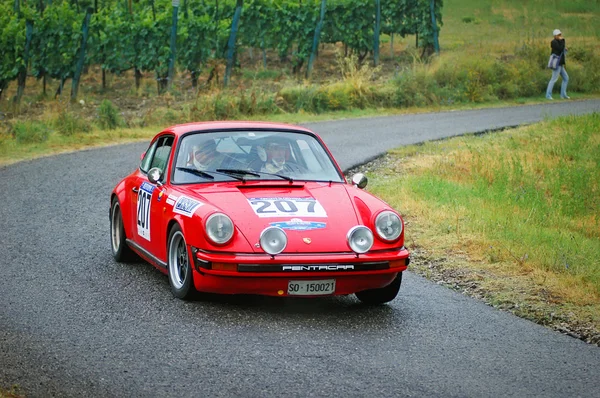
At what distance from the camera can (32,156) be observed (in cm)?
1783

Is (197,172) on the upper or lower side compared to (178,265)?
upper

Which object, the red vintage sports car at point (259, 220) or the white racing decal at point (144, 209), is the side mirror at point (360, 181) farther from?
the white racing decal at point (144, 209)

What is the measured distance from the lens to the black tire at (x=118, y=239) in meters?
9.46

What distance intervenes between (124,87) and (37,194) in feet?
78.0

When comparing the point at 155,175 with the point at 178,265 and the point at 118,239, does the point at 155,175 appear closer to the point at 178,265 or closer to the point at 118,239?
the point at 178,265

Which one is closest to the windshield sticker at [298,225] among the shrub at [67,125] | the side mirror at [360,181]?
the side mirror at [360,181]

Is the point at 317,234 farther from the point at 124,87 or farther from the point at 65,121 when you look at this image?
the point at 124,87

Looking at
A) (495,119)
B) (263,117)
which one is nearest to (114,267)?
(263,117)

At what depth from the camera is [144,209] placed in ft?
29.0

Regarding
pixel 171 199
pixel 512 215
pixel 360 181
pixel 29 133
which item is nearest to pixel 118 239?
pixel 171 199

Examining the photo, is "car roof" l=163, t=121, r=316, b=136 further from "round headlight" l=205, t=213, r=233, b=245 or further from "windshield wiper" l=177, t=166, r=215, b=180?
"round headlight" l=205, t=213, r=233, b=245

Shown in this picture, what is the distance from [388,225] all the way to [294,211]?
721 mm

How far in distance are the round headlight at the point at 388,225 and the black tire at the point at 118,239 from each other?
9.15 feet

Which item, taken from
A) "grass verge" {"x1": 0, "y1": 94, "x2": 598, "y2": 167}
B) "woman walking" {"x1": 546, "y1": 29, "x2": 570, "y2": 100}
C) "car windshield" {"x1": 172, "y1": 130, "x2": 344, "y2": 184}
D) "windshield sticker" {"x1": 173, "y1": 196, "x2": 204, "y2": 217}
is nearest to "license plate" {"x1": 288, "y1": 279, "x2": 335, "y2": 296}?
"windshield sticker" {"x1": 173, "y1": 196, "x2": 204, "y2": 217}
